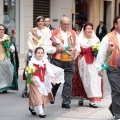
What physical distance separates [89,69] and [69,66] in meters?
0.50

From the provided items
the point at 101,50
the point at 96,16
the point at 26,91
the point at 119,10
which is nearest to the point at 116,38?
the point at 101,50

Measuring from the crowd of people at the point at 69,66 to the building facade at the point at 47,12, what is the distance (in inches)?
354

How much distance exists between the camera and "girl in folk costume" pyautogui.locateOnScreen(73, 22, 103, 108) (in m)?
9.98

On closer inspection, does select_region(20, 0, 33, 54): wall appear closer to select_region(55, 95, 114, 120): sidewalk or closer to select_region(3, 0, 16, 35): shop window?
select_region(3, 0, 16, 35): shop window

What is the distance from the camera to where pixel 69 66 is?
977 cm

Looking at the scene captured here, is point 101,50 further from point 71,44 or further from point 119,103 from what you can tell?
point 71,44

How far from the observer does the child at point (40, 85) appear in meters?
8.78

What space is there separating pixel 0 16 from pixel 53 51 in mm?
9794

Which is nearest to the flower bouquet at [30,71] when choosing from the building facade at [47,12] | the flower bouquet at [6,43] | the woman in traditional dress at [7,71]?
the flower bouquet at [6,43]

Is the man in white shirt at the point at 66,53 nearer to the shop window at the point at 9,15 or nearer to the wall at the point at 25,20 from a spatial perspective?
the shop window at the point at 9,15

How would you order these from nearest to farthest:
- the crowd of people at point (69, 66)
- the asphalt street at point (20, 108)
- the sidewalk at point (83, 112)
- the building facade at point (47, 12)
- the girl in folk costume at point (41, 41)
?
the crowd of people at point (69, 66), the sidewalk at point (83, 112), the asphalt street at point (20, 108), the girl in folk costume at point (41, 41), the building facade at point (47, 12)

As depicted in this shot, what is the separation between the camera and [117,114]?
8.27 m

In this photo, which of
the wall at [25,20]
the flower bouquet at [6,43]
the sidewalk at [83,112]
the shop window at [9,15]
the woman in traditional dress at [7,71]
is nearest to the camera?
the sidewalk at [83,112]

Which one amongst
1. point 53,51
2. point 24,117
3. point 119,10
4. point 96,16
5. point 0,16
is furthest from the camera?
point 119,10
